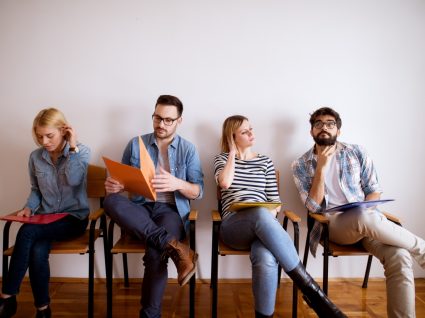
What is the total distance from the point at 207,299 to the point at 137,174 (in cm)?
110

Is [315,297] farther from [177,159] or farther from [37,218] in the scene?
[37,218]

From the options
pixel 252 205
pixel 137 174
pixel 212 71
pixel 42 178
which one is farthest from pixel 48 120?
pixel 252 205

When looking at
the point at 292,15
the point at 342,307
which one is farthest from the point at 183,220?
the point at 292,15

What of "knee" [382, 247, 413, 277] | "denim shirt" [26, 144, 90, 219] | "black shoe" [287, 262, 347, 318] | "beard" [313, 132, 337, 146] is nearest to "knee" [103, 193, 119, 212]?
"denim shirt" [26, 144, 90, 219]

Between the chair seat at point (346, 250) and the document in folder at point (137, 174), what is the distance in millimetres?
1111

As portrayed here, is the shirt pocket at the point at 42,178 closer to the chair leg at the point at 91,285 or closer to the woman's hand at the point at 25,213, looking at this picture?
the woman's hand at the point at 25,213

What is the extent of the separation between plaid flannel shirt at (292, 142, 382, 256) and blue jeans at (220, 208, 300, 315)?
0.44 m

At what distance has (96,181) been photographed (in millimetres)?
2064

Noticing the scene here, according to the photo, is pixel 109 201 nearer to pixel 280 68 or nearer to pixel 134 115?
pixel 134 115

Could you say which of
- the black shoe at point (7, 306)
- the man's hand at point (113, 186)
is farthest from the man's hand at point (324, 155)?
the black shoe at point (7, 306)

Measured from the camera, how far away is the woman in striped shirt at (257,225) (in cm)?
151

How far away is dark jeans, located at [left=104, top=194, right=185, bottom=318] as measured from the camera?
58.4 inches

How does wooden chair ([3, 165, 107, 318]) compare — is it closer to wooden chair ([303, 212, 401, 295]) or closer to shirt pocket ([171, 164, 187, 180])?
shirt pocket ([171, 164, 187, 180])

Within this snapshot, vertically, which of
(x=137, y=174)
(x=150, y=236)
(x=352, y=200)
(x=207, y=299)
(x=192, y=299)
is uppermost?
(x=137, y=174)
